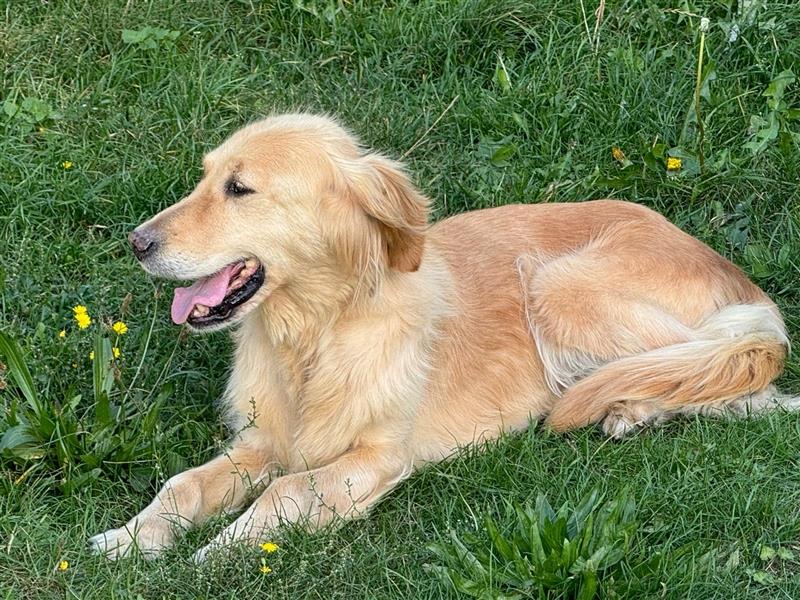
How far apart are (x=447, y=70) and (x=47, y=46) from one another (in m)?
2.08

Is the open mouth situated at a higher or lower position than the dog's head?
lower

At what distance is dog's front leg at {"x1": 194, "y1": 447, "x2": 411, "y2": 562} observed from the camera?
372cm

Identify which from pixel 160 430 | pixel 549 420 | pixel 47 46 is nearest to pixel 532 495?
pixel 549 420

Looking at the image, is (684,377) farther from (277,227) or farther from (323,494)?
(277,227)

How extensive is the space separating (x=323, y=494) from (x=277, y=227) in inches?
35.4

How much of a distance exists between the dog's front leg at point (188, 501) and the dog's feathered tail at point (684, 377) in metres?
1.14

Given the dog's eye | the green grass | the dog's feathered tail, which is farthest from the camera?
the dog's feathered tail

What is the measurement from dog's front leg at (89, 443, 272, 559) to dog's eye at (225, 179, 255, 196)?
2.98 feet

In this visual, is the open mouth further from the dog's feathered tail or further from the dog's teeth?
the dog's feathered tail

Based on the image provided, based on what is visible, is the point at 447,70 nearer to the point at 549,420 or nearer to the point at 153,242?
the point at 549,420

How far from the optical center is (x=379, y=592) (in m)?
3.50

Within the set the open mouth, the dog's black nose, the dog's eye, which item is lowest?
the open mouth

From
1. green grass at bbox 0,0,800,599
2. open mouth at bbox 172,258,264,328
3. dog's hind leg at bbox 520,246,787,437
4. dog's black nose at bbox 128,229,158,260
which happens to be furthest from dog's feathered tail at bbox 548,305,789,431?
dog's black nose at bbox 128,229,158,260

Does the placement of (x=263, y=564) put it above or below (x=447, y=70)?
below
